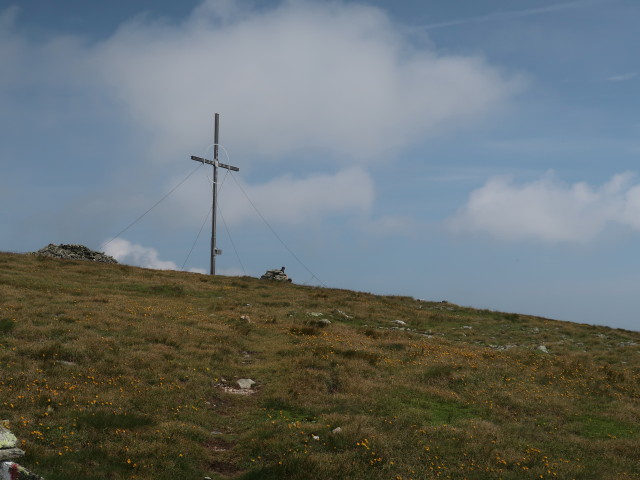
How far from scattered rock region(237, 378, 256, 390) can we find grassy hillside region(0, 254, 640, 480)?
0.24 meters

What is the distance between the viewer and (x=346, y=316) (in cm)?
3403

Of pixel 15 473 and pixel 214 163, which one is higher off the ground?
pixel 214 163

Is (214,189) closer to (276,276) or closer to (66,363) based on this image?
(276,276)

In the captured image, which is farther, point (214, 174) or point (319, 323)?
point (214, 174)

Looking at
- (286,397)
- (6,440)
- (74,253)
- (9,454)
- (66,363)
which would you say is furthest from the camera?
(74,253)

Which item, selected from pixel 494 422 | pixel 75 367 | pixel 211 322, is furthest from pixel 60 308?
pixel 494 422

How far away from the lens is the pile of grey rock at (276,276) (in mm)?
51556

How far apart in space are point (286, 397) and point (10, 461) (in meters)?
8.58

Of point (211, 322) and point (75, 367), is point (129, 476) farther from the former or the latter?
point (211, 322)

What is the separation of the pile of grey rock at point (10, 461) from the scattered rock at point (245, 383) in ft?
29.1

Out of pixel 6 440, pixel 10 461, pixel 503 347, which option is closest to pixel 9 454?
pixel 10 461

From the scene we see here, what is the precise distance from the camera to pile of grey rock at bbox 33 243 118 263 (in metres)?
49.6

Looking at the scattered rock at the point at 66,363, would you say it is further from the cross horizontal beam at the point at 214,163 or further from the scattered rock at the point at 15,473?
the cross horizontal beam at the point at 214,163

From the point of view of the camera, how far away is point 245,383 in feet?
62.2
